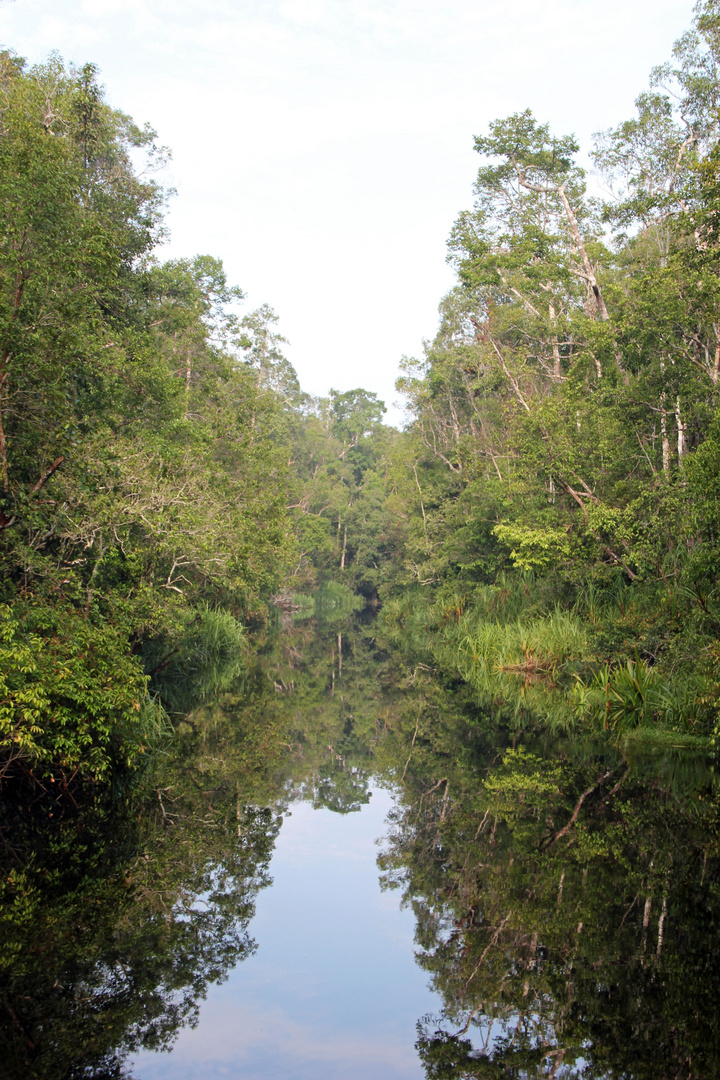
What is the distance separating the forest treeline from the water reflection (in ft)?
4.57

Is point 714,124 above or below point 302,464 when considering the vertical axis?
below

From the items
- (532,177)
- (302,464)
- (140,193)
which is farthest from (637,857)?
(302,464)

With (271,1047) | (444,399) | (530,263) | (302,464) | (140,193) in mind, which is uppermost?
(302,464)

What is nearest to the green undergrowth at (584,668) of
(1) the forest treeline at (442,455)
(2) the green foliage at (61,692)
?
(1) the forest treeline at (442,455)

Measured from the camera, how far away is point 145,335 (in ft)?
53.2

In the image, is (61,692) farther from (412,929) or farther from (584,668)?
(584,668)

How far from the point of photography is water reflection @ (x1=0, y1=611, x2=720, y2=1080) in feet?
17.3

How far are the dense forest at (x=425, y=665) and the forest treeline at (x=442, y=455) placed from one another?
0.31ft

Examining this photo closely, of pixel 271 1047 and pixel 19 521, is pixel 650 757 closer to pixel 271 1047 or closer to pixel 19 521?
pixel 271 1047

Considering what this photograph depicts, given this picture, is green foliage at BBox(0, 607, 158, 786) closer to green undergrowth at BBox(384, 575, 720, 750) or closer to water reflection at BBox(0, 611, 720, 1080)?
water reflection at BBox(0, 611, 720, 1080)

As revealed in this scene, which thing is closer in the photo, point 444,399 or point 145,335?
point 145,335

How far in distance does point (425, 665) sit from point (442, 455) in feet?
39.4

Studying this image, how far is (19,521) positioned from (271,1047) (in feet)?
24.1

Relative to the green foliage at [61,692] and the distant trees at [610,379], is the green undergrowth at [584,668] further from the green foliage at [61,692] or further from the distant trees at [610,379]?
the green foliage at [61,692]
